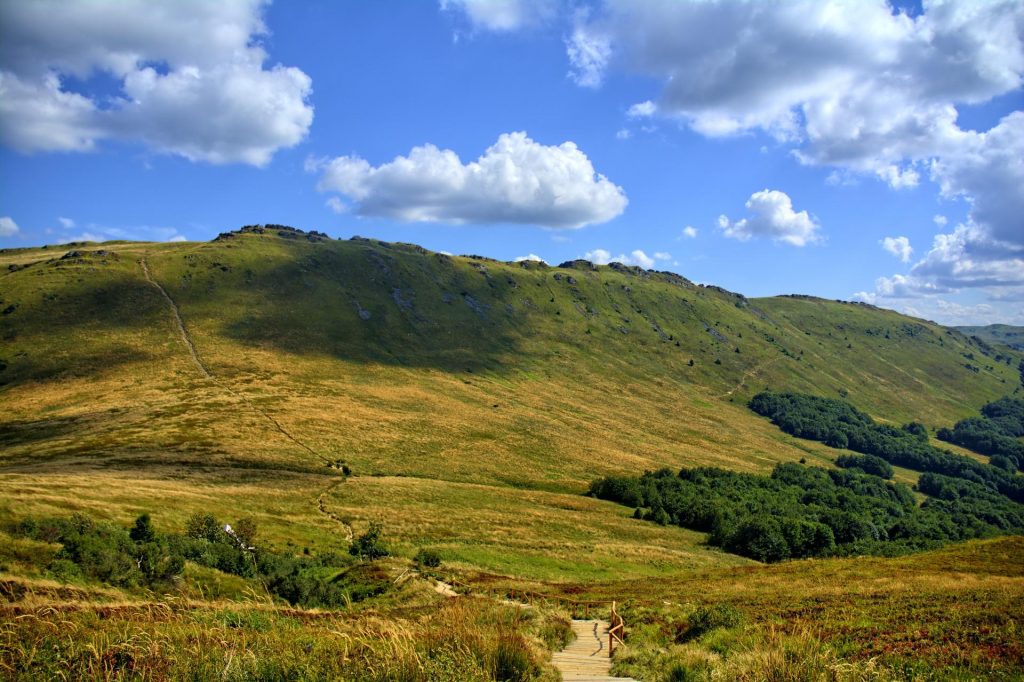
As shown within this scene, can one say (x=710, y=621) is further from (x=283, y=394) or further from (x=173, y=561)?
(x=283, y=394)

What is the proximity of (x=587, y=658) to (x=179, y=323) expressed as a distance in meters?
165

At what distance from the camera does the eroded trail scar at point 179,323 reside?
12585 cm

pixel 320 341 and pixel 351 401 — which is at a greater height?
pixel 320 341

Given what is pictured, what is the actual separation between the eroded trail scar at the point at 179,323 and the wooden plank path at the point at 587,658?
11899 cm

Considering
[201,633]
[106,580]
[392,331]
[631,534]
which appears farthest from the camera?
[392,331]

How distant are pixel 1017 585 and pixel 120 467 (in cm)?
8341

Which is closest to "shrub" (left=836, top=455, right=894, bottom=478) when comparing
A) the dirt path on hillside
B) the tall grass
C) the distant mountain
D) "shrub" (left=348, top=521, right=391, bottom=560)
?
the distant mountain

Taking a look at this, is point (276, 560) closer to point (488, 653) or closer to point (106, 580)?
point (106, 580)

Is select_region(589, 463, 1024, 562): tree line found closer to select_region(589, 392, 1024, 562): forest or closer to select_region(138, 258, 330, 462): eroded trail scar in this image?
select_region(589, 392, 1024, 562): forest

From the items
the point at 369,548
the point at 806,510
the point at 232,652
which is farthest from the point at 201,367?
the point at 232,652

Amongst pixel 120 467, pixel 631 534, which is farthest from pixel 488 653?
pixel 120 467

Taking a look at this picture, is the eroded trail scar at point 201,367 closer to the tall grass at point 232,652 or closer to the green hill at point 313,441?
the green hill at point 313,441

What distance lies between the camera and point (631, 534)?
74938 millimetres

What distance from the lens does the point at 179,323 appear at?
15188cm
